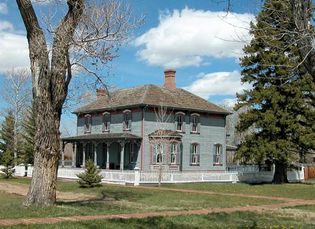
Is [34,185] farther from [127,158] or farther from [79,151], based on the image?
[79,151]

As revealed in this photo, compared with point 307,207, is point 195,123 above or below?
above

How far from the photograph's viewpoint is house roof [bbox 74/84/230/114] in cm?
3987

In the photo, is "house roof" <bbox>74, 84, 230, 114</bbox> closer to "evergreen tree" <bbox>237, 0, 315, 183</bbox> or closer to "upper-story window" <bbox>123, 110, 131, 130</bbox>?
"upper-story window" <bbox>123, 110, 131, 130</bbox>

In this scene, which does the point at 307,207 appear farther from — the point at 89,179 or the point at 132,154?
the point at 132,154

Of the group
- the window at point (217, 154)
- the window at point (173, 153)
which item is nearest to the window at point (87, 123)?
the window at point (173, 153)

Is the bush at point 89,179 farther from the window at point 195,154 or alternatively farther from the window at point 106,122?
the window at point 195,154

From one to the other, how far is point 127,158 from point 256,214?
1033 inches

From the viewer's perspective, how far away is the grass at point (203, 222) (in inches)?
432

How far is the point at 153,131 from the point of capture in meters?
39.5

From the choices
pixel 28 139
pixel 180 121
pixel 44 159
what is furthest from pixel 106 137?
pixel 44 159

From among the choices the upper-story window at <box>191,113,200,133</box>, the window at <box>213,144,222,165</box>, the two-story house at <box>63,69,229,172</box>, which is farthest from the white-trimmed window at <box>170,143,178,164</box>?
the window at <box>213,144,222,165</box>

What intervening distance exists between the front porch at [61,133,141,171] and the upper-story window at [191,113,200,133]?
18.3 feet

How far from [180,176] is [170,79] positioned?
13.1m

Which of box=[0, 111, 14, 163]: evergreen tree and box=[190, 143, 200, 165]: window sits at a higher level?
box=[0, 111, 14, 163]: evergreen tree
